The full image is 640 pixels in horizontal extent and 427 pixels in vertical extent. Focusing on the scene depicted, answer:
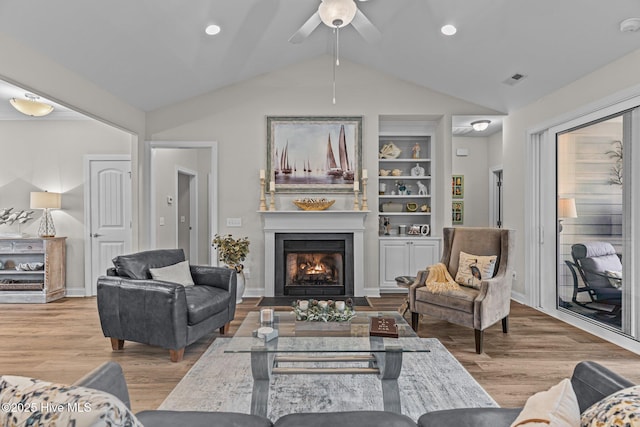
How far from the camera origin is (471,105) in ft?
18.4

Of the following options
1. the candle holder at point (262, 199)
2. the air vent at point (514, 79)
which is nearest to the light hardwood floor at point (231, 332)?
the candle holder at point (262, 199)

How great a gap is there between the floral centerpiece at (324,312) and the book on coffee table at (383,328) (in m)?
0.21

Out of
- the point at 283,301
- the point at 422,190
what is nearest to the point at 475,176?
the point at 422,190

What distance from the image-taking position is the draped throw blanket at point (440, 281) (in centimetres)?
374

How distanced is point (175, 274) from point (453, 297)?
8.58 feet

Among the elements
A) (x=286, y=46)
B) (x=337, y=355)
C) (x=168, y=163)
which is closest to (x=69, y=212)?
(x=168, y=163)

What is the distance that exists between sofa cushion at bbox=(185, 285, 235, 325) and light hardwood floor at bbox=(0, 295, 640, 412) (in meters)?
0.32

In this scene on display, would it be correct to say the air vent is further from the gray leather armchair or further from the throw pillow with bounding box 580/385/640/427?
the throw pillow with bounding box 580/385/640/427

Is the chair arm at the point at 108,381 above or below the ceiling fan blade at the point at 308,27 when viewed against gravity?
below

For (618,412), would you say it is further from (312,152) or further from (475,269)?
(312,152)

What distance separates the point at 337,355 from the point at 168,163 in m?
4.87

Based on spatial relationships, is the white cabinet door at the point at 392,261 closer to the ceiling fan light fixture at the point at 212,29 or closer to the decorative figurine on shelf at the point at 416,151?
the decorative figurine on shelf at the point at 416,151

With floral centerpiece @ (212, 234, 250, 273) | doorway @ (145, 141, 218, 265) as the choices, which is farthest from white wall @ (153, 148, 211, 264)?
floral centerpiece @ (212, 234, 250, 273)

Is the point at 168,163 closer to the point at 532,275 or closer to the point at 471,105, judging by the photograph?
the point at 471,105
